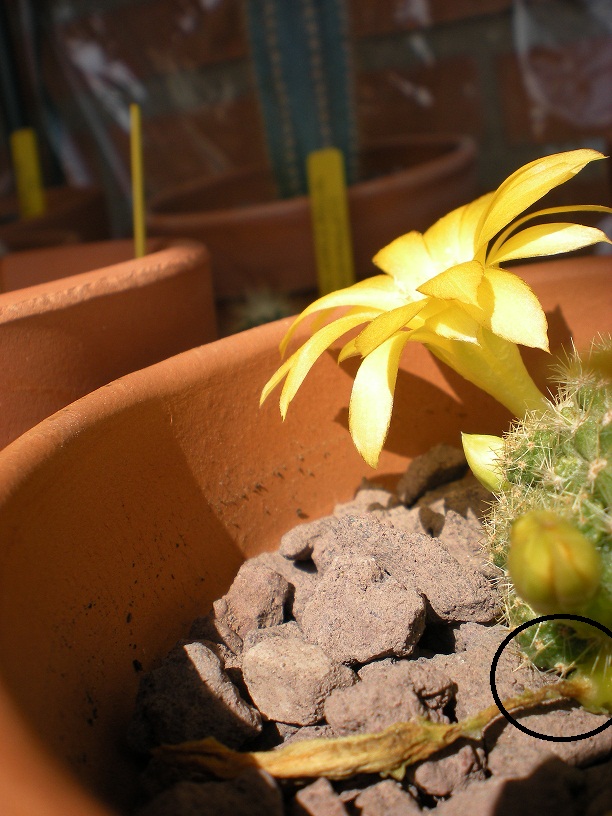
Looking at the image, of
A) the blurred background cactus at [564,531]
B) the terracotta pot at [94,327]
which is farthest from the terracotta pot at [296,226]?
the blurred background cactus at [564,531]

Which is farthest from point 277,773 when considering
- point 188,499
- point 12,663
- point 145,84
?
point 145,84

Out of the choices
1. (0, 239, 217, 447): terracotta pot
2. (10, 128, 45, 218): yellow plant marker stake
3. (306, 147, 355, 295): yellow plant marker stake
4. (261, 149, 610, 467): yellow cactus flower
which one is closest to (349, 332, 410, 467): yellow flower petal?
(261, 149, 610, 467): yellow cactus flower

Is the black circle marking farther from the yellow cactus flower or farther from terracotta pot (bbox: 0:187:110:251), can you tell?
terracotta pot (bbox: 0:187:110:251)

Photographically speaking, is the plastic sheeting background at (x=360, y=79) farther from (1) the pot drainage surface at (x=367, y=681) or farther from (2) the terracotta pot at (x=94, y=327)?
(1) the pot drainage surface at (x=367, y=681)

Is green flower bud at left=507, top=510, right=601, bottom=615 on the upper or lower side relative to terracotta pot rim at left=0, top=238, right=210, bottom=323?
lower

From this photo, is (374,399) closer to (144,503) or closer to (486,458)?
(486,458)

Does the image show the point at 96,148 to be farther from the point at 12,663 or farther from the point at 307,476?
the point at 12,663

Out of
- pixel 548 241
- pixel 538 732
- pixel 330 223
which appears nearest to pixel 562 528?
pixel 538 732
